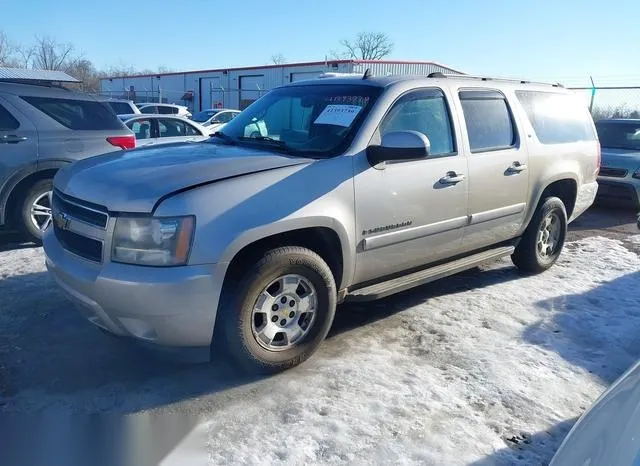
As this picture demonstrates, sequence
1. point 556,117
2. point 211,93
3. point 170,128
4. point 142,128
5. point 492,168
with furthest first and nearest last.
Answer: point 211,93 → point 170,128 → point 142,128 → point 556,117 → point 492,168

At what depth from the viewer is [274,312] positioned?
3406mm

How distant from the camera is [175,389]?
331 centimetres

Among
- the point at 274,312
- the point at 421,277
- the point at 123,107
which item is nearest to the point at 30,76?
the point at 274,312

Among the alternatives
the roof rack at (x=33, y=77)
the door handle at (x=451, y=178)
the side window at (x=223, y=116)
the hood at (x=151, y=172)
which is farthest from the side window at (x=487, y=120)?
the side window at (x=223, y=116)

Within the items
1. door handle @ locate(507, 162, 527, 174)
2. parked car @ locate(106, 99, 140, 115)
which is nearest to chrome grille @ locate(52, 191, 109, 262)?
door handle @ locate(507, 162, 527, 174)

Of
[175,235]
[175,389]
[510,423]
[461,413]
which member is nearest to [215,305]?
[175,235]

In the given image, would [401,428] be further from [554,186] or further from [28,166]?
[28,166]

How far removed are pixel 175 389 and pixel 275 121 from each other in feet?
7.28

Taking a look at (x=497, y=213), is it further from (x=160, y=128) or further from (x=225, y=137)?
(x=160, y=128)

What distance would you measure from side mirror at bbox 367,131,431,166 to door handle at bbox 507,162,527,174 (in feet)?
4.97

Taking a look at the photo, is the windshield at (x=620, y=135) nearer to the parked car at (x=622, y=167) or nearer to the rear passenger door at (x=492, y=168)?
the parked car at (x=622, y=167)

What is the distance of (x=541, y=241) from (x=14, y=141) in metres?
5.73

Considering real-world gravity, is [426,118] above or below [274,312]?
above

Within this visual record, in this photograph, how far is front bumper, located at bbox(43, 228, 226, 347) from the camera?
9.53 ft
